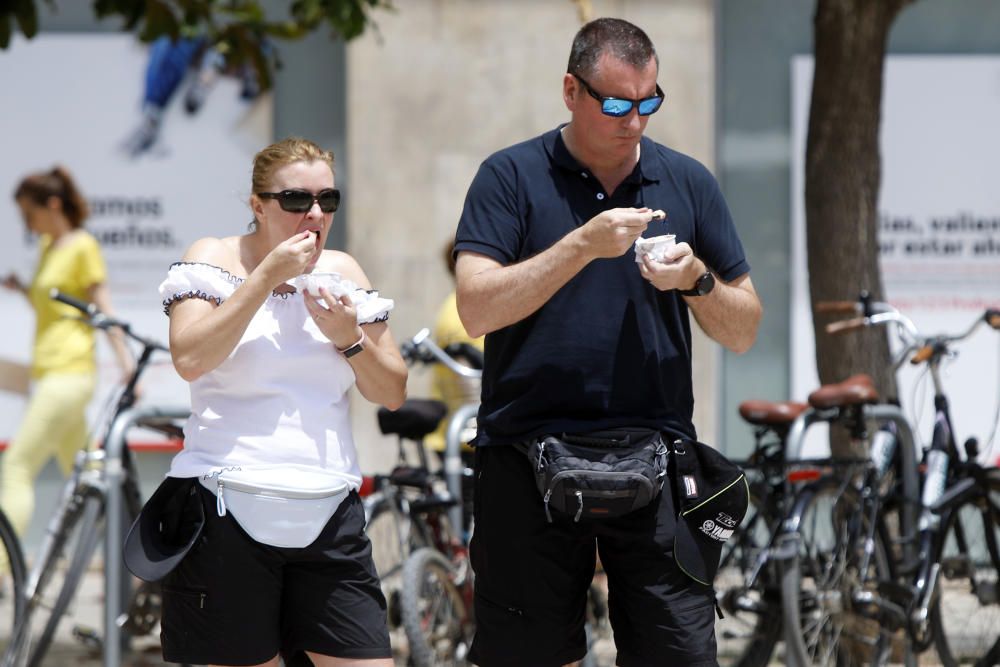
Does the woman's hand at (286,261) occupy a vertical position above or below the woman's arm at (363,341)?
above

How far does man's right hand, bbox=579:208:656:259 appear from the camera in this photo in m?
3.24

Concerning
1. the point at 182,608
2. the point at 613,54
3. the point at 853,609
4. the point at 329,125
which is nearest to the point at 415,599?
the point at 853,609

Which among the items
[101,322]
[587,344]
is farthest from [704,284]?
[101,322]

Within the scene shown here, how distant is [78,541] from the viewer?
557 centimetres

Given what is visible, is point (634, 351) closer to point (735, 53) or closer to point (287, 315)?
point (287, 315)

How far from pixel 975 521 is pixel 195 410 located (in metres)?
3.37

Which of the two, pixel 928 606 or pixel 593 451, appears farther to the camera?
pixel 928 606

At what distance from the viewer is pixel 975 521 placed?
5820 mm

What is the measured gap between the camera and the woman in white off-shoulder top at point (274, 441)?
11.2ft

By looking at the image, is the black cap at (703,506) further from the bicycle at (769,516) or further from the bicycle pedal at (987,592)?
the bicycle pedal at (987,592)

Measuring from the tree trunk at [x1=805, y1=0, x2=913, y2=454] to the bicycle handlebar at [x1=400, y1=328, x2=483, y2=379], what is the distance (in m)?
1.50

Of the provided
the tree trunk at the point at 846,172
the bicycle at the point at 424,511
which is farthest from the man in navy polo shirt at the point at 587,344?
the tree trunk at the point at 846,172

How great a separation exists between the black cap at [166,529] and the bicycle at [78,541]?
1.90m

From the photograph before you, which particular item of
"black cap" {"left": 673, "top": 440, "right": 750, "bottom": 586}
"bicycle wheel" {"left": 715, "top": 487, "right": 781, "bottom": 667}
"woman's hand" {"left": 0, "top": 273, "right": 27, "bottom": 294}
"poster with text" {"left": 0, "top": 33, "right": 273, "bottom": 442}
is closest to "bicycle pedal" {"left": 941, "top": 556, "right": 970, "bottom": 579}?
"bicycle wheel" {"left": 715, "top": 487, "right": 781, "bottom": 667}
